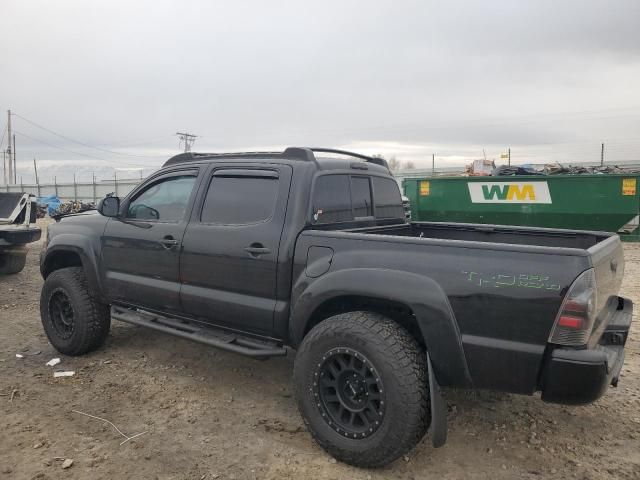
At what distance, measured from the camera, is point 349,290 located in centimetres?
306

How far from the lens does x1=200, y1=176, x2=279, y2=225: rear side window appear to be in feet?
12.1

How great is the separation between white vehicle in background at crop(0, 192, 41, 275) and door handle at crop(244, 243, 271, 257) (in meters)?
5.80

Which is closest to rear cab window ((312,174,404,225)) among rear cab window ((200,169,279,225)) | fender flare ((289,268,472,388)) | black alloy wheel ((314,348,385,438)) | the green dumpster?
rear cab window ((200,169,279,225))

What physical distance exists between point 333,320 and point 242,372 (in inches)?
68.7

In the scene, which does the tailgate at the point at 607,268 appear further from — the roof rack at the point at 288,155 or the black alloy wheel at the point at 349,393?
the roof rack at the point at 288,155

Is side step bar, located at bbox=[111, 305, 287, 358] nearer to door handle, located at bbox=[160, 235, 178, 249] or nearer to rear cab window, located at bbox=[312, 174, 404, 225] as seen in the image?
door handle, located at bbox=[160, 235, 178, 249]

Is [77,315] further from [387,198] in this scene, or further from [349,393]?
[387,198]

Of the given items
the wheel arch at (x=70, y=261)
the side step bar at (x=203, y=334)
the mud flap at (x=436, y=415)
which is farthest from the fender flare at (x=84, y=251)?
the mud flap at (x=436, y=415)

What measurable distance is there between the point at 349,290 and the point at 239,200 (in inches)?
49.3

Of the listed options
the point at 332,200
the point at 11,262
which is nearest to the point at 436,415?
the point at 332,200

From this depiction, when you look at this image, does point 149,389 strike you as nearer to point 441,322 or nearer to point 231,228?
point 231,228

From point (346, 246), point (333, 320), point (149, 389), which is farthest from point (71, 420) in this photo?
point (346, 246)

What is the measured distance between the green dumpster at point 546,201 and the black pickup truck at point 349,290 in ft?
28.2

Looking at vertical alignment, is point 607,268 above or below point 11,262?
above
